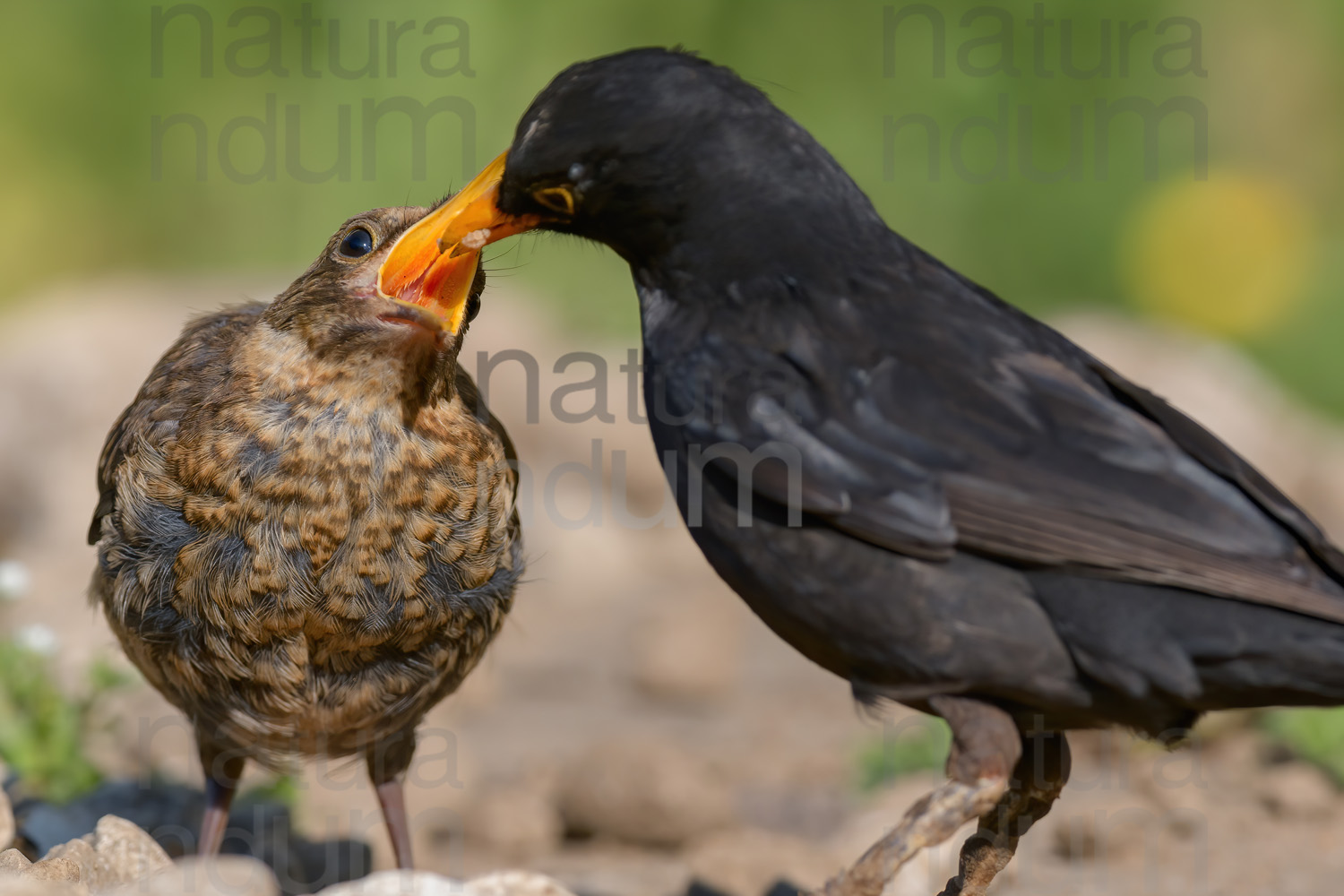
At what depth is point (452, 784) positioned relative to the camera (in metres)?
5.57

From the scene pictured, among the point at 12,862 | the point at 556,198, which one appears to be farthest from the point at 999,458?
the point at 12,862

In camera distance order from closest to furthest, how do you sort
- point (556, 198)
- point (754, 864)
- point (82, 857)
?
point (82, 857) < point (556, 198) < point (754, 864)

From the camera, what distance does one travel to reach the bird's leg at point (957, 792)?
10.4ft

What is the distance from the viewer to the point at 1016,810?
11.8ft

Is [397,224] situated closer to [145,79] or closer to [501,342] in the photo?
[501,342]

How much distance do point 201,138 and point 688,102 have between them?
7543mm

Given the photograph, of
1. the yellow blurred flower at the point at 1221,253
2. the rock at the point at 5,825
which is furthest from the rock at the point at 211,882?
the yellow blurred flower at the point at 1221,253

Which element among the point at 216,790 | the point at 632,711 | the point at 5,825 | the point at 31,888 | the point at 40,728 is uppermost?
the point at 31,888

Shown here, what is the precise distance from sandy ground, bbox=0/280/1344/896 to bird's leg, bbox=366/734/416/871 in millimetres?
567

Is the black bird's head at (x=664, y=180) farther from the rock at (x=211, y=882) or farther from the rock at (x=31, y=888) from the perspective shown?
the rock at (x=31, y=888)

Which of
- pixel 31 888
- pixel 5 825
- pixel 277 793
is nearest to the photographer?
pixel 31 888

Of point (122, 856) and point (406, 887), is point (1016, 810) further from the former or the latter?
point (122, 856)

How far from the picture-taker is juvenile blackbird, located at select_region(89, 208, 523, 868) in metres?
3.61

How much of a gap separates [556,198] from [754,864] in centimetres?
219
